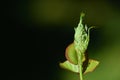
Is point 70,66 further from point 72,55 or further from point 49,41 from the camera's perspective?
point 49,41

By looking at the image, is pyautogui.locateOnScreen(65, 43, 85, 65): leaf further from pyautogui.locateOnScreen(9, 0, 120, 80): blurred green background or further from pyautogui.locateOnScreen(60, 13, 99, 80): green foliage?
pyautogui.locateOnScreen(9, 0, 120, 80): blurred green background

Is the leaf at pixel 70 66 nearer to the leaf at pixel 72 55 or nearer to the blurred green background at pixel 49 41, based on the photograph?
the leaf at pixel 72 55


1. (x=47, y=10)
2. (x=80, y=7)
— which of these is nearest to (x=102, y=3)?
(x=80, y=7)

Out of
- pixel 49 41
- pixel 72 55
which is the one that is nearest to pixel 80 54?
pixel 72 55

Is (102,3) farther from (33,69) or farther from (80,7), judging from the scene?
(33,69)

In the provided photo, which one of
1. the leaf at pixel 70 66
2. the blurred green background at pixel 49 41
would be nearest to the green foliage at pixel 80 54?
the leaf at pixel 70 66

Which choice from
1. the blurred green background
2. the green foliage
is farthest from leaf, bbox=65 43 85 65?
the blurred green background
